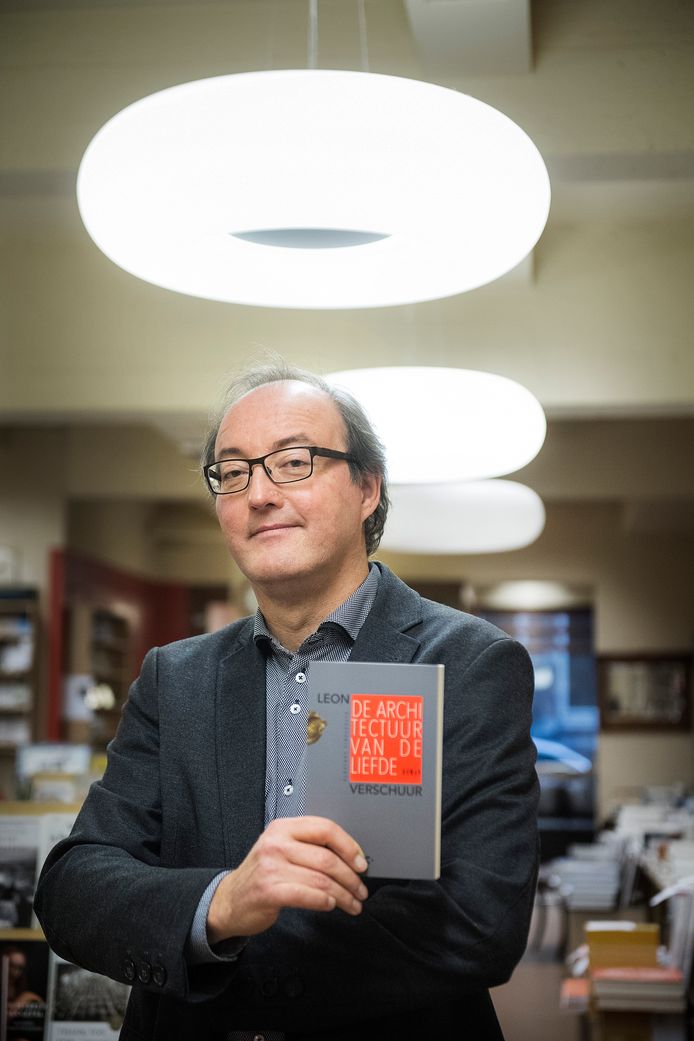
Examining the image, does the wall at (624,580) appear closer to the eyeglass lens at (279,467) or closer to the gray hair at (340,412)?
the gray hair at (340,412)

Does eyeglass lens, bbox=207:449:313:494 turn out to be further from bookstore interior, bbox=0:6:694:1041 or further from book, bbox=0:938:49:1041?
book, bbox=0:938:49:1041

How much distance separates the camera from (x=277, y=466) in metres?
1.69

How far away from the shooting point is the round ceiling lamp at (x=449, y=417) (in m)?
4.44

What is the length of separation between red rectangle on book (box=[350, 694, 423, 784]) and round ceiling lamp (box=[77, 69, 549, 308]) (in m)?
1.11

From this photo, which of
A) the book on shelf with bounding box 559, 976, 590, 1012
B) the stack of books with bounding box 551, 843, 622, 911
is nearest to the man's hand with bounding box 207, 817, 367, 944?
the book on shelf with bounding box 559, 976, 590, 1012

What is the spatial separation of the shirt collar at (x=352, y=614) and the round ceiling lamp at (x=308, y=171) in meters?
0.80

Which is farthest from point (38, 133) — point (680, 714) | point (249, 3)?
point (680, 714)

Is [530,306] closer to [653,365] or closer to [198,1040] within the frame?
[653,365]

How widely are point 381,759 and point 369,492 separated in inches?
24.5

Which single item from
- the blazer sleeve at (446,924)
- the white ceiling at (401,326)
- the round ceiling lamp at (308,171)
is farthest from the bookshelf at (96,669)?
the blazer sleeve at (446,924)

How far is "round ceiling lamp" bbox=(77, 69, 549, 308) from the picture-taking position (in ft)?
6.63

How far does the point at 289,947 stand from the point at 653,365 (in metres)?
4.80

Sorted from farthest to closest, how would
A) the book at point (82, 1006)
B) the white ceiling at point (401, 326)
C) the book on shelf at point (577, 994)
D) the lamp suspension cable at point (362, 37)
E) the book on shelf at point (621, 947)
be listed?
the white ceiling at point (401, 326)
the book on shelf at point (577, 994)
the book on shelf at point (621, 947)
the lamp suspension cable at point (362, 37)
the book at point (82, 1006)

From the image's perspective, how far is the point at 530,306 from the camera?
19.5ft
